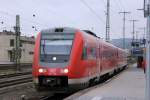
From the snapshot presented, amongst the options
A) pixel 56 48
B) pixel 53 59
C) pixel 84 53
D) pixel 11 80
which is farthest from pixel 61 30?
pixel 11 80

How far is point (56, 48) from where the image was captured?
19.7 meters

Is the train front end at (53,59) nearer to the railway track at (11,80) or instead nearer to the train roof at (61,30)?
the train roof at (61,30)

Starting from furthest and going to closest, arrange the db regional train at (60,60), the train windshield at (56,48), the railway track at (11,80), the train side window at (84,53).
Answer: the railway track at (11,80), the train side window at (84,53), the train windshield at (56,48), the db regional train at (60,60)

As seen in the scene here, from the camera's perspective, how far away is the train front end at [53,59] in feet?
61.8

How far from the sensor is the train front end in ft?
61.8

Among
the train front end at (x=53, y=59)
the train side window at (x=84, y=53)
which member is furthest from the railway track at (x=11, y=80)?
the train side window at (x=84, y=53)

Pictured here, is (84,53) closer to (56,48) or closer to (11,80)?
(56,48)

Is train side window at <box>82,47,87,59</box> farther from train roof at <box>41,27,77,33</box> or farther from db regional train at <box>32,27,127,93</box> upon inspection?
train roof at <box>41,27,77,33</box>

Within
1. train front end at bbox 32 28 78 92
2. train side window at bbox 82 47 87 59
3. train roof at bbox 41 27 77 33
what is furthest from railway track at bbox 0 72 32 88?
train side window at bbox 82 47 87 59

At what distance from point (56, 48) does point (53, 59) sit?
0.63m

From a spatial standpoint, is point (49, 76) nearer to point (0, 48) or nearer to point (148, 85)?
point (148, 85)

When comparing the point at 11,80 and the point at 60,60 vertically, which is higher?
the point at 60,60

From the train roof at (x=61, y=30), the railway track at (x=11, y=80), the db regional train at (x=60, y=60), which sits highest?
the train roof at (x=61, y=30)

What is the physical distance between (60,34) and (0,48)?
6513 centimetres
